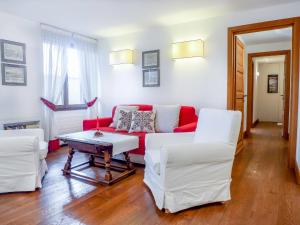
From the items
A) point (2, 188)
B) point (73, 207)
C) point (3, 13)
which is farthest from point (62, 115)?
point (73, 207)

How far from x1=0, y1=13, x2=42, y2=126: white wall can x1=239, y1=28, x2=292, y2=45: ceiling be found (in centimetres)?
374

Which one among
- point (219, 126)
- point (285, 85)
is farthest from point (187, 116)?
point (285, 85)

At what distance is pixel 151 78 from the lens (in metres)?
4.29

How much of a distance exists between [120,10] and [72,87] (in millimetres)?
1938

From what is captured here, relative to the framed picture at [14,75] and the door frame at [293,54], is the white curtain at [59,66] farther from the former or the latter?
the door frame at [293,54]

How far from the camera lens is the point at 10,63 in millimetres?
3561

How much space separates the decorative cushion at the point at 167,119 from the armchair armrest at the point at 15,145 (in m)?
1.78

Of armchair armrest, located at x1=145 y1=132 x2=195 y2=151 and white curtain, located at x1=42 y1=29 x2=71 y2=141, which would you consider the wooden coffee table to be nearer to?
armchair armrest, located at x1=145 y1=132 x2=195 y2=151

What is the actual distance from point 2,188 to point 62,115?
2096mm

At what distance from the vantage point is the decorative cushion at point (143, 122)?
3515 mm

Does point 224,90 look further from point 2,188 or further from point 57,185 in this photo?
point 2,188

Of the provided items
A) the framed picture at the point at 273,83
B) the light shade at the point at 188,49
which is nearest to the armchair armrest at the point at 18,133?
the light shade at the point at 188,49

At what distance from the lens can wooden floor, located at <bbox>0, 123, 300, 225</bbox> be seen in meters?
1.90

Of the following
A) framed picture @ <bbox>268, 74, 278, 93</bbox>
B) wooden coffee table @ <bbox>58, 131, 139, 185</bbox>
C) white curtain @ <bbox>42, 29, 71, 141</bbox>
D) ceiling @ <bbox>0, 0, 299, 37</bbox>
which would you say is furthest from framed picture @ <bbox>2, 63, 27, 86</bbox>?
framed picture @ <bbox>268, 74, 278, 93</bbox>
